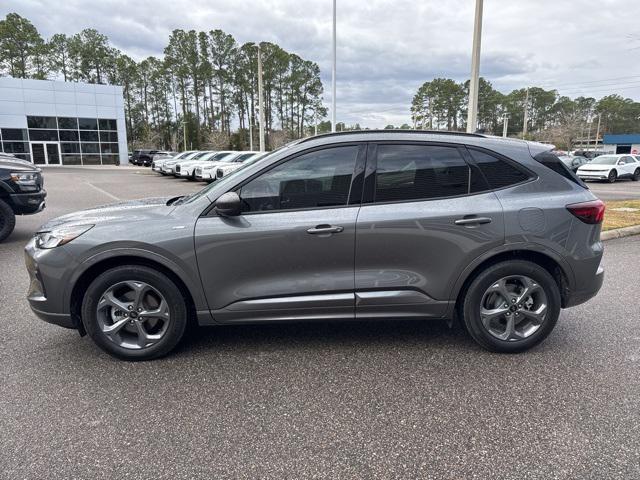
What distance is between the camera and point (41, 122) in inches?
1777

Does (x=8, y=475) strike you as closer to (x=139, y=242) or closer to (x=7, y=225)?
(x=139, y=242)

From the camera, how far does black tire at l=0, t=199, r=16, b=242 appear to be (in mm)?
7602

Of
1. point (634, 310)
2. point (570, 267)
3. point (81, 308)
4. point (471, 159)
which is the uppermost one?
point (471, 159)

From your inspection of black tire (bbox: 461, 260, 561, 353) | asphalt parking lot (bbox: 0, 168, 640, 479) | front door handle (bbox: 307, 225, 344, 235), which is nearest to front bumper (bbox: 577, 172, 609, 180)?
asphalt parking lot (bbox: 0, 168, 640, 479)

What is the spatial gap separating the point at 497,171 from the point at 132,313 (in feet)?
10.1

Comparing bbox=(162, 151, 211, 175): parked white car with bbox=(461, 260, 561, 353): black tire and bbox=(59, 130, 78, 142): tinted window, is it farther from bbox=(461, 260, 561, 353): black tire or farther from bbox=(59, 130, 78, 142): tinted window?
bbox=(59, 130, 78, 142): tinted window

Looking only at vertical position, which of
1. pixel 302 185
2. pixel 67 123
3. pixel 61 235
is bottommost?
pixel 61 235

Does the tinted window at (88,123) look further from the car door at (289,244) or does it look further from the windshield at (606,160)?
the car door at (289,244)

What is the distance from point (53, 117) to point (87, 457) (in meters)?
52.5

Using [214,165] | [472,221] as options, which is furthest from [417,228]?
[214,165]

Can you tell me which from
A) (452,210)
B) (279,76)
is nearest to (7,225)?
(452,210)

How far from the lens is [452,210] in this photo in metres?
3.38

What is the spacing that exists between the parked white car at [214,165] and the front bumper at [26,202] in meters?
13.9

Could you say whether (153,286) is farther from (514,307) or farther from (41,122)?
(41,122)
